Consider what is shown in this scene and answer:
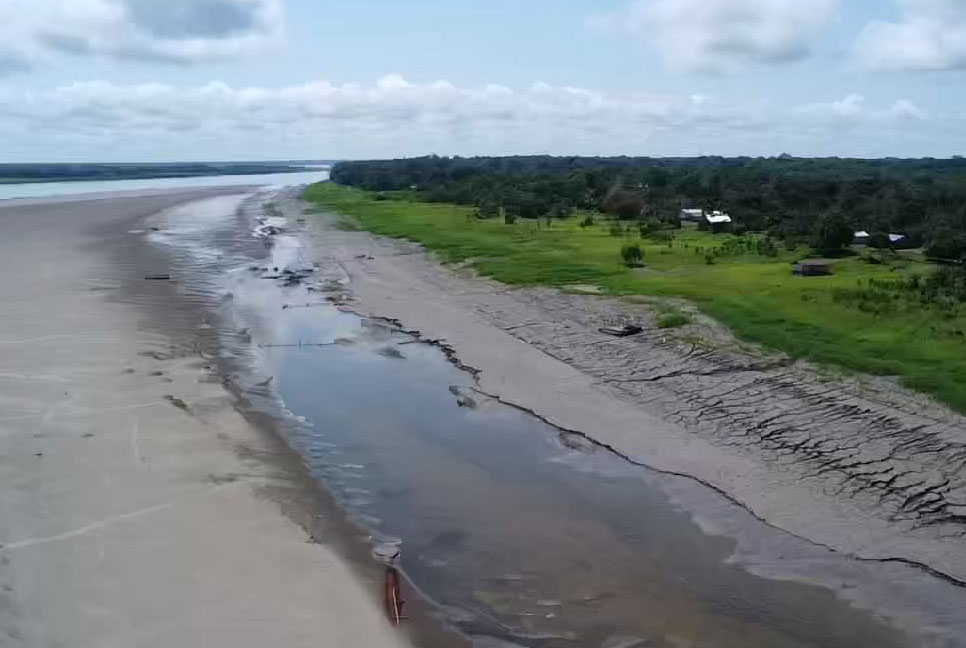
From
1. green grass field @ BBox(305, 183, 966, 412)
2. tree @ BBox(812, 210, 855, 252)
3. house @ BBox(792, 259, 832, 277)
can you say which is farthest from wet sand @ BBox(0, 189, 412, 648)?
tree @ BBox(812, 210, 855, 252)

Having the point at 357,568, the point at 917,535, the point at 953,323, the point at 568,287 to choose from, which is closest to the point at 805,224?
the point at 568,287

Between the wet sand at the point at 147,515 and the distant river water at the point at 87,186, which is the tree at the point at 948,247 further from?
the distant river water at the point at 87,186

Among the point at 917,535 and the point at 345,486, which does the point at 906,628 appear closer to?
the point at 917,535

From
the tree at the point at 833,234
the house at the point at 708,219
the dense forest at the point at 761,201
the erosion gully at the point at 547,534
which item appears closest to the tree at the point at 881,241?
the dense forest at the point at 761,201

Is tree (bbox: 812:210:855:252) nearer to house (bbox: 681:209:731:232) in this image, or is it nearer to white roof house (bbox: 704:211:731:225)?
house (bbox: 681:209:731:232)

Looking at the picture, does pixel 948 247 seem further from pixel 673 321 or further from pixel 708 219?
pixel 708 219

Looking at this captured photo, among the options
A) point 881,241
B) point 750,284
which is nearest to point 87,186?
point 881,241

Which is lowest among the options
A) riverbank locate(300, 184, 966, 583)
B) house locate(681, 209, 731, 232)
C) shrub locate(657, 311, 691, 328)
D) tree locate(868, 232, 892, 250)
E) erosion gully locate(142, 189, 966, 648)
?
erosion gully locate(142, 189, 966, 648)
